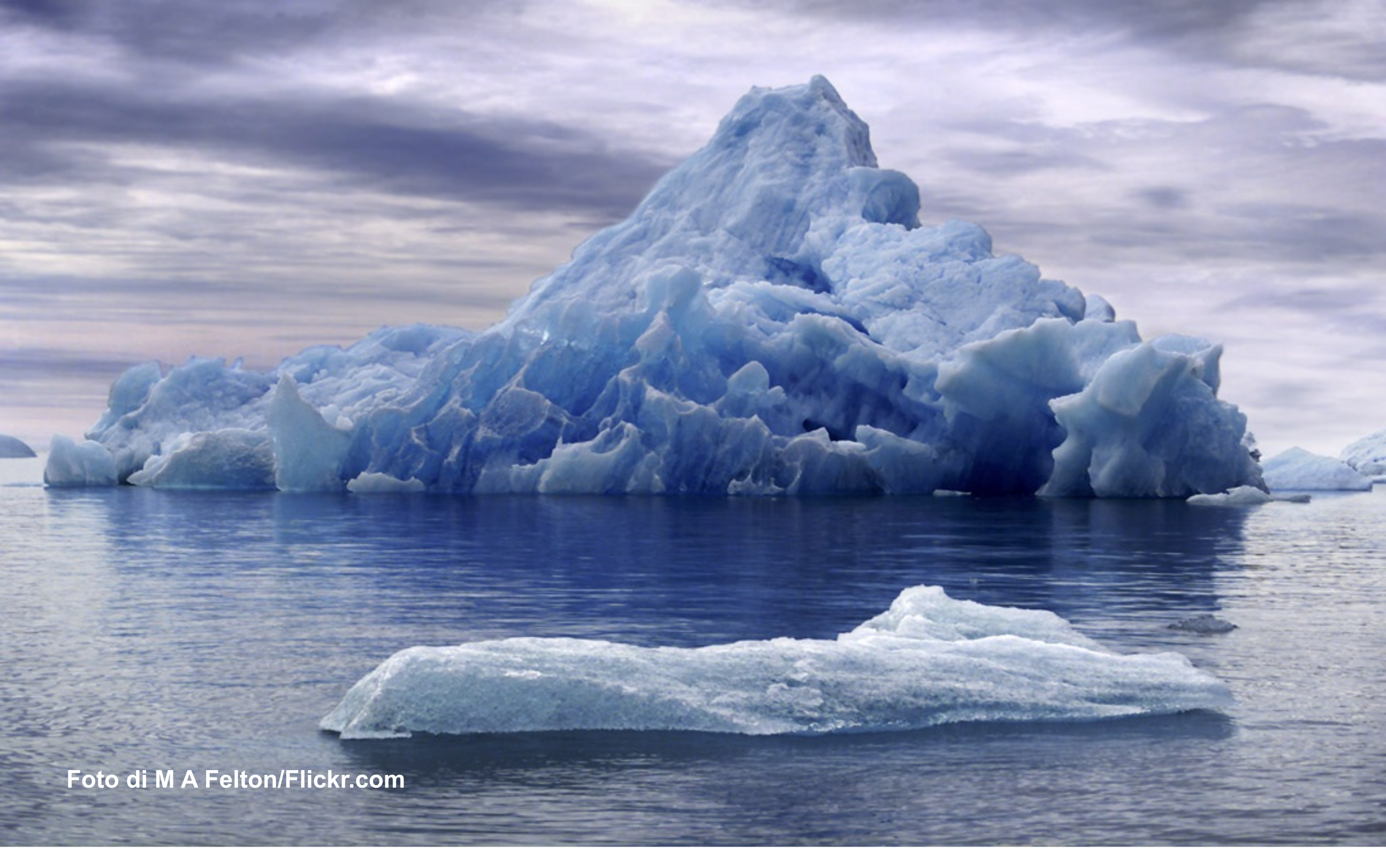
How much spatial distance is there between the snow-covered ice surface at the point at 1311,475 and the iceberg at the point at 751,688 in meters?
56.3

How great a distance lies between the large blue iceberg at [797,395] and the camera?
124 feet

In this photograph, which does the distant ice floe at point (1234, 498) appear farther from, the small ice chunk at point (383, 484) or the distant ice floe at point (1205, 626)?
the distant ice floe at point (1205, 626)

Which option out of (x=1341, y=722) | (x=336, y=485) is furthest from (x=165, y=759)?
(x=336, y=485)

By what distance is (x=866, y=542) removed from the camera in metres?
24.2

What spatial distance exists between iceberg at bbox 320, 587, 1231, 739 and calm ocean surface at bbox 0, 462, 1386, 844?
0.21 meters

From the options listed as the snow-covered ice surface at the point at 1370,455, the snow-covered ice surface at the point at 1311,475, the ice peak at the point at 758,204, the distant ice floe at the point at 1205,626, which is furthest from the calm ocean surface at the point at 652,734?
the snow-covered ice surface at the point at 1370,455

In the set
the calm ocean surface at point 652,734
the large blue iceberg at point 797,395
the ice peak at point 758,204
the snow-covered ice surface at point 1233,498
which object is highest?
the ice peak at point 758,204

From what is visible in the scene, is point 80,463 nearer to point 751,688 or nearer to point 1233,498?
point 1233,498

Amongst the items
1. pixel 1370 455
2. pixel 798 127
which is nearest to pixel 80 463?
pixel 798 127

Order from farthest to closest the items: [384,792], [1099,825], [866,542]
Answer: [866,542]
[384,792]
[1099,825]

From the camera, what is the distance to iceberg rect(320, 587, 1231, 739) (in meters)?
8.59

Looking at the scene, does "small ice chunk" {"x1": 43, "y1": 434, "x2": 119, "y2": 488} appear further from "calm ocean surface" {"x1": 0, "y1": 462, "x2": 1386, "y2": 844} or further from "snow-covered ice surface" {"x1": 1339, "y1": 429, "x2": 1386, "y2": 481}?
"snow-covered ice surface" {"x1": 1339, "y1": 429, "x2": 1386, "y2": 481}

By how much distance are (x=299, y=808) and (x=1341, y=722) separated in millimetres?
6047

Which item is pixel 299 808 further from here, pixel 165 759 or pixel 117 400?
pixel 117 400
